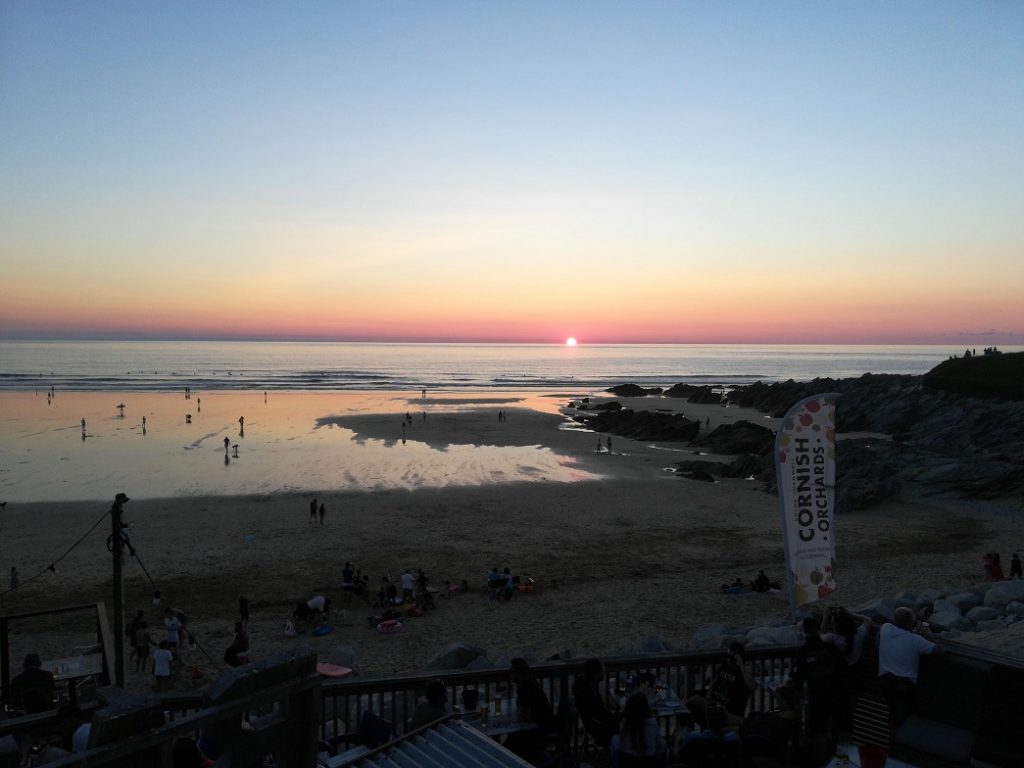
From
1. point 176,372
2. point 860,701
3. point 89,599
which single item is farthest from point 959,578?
point 176,372

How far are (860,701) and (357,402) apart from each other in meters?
67.3

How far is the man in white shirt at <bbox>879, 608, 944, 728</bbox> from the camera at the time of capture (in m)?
6.32

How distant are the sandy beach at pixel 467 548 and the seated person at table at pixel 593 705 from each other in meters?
8.29

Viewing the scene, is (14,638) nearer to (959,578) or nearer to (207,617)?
(207,617)

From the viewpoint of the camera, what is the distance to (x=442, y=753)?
174 inches

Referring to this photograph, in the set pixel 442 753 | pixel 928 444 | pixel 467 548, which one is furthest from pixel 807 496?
pixel 928 444

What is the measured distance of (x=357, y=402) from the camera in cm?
7131

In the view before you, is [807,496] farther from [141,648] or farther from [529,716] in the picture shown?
[141,648]

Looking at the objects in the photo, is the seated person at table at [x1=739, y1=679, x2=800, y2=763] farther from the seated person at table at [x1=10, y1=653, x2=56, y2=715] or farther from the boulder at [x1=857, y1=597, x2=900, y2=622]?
the seated person at table at [x1=10, y1=653, x2=56, y2=715]

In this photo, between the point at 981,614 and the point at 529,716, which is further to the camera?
the point at 981,614

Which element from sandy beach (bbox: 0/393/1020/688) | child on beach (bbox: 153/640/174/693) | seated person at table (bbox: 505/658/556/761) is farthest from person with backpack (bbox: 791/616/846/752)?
child on beach (bbox: 153/640/174/693)

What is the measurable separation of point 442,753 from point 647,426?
4845 centimetres

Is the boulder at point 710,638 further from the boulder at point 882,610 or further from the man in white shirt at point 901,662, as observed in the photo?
the man in white shirt at point 901,662

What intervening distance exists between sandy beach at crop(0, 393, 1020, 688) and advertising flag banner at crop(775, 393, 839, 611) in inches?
249
